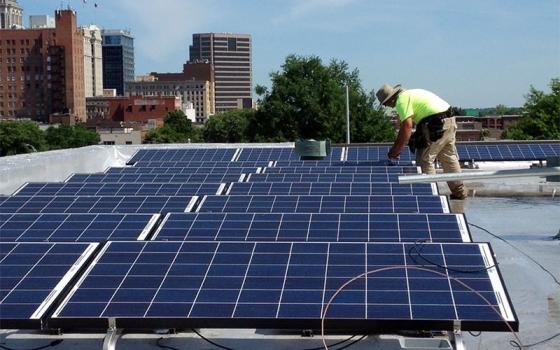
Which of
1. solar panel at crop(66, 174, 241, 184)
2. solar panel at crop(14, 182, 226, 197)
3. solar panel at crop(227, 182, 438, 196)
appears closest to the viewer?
solar panel at crop(227, 182, 438, 196)

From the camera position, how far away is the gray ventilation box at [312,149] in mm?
19953

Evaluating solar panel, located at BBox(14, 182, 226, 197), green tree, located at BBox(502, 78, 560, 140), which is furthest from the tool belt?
green tree, located at BBox(502, 78, 560, 140)

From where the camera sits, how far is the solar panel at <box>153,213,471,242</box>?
772cm

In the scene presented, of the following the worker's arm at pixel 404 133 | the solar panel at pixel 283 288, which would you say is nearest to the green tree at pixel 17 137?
the worker's arm at pixel 404 133

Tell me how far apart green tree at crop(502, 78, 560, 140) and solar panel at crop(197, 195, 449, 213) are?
6347cm

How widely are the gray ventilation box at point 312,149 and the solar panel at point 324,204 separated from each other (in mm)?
8426

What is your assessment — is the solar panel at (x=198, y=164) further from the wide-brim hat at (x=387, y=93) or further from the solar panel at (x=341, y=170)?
the wide-brim hat at (x=387, y=93)

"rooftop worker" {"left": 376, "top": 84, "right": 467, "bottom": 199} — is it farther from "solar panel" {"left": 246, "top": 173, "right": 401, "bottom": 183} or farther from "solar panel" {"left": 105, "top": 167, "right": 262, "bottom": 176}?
"solar panel" {"left": 105, "top": 167, "right": 262, "bottom": 176}

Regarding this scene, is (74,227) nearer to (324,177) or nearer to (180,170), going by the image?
(324,177)

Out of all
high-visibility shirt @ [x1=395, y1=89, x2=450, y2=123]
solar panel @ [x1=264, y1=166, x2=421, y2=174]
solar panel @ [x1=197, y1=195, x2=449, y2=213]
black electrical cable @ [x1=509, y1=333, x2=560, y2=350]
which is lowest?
black electrical cable @ [x1=509, y1=333, x2=560, y2=350]

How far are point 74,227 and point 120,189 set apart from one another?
16.3 feet

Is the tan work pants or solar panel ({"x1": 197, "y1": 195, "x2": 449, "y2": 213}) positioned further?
the tan work pants

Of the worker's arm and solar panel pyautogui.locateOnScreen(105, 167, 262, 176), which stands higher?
the worker's arm

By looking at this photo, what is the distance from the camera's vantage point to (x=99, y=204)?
11414 mm
